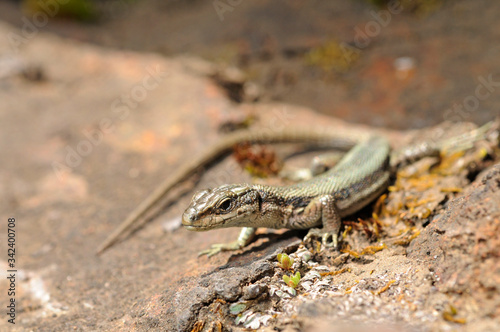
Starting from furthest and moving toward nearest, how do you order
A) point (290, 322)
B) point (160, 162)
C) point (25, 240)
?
point (160, 162) → point (25, 240) → point (290, 322)

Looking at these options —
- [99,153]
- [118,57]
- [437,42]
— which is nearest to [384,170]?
[99,153]

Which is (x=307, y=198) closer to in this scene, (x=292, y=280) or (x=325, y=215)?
(x=325, y=215)

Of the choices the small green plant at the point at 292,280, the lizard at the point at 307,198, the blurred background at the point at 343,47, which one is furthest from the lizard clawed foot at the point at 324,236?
the blurred background at the point at 343,47

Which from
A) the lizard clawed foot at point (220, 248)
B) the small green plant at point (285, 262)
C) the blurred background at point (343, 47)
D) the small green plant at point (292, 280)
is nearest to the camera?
the small green plant at point (292, 280)

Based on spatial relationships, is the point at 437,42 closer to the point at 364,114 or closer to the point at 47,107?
the point at 364,114

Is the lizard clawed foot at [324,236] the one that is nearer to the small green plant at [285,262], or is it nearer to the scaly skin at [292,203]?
the scaly skin at [292,203]

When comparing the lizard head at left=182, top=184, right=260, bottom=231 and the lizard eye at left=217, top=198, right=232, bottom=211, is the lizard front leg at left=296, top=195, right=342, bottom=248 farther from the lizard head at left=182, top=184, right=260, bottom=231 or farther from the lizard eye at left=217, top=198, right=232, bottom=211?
the lizard eye at left=217, top=198, right=232, bottom=211

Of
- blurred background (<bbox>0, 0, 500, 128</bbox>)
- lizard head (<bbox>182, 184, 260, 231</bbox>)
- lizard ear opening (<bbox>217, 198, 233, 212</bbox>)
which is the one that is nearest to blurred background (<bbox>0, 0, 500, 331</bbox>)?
blurred background (<bbox>0, 0, 500, 128</bbox>)
